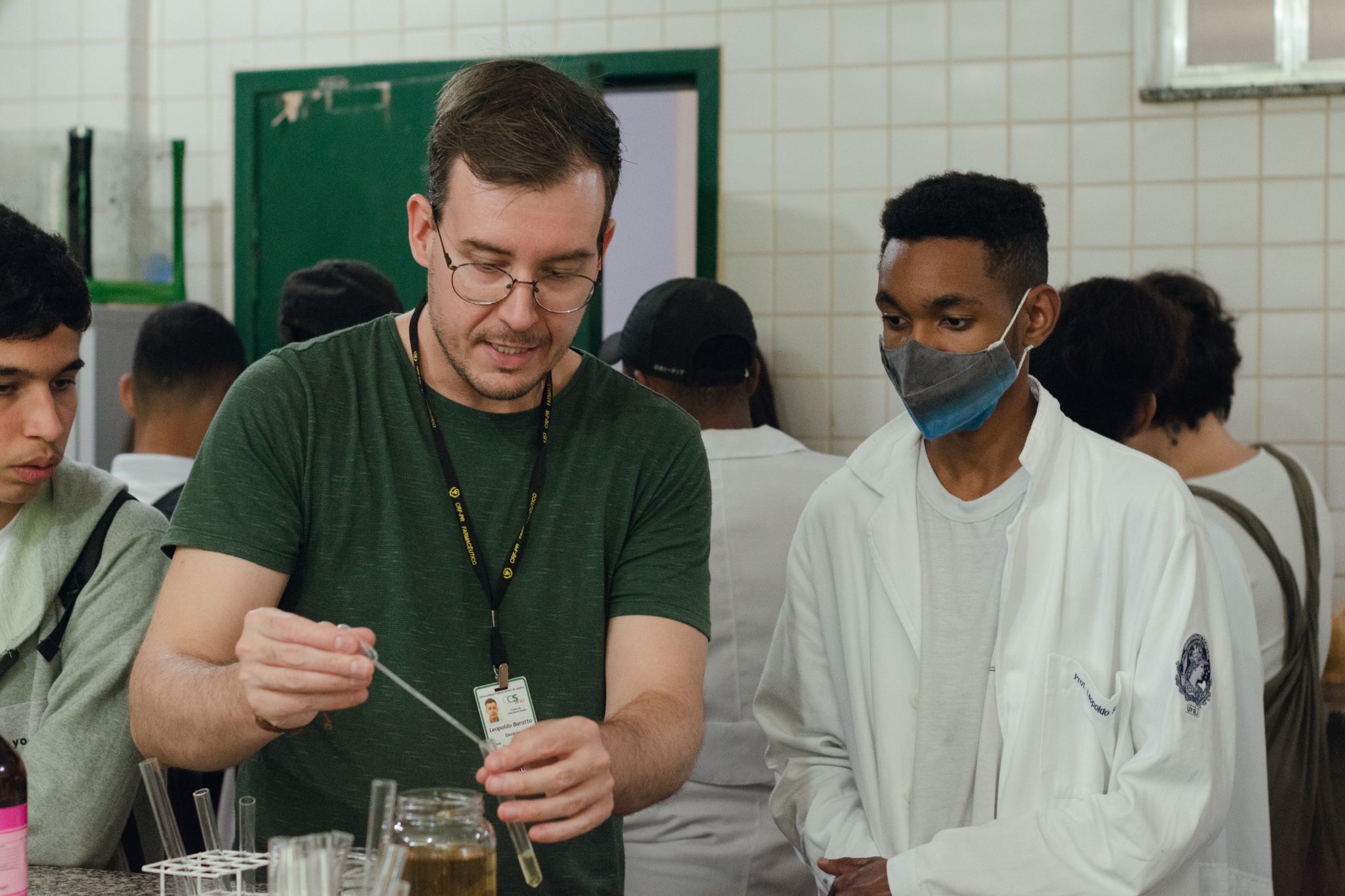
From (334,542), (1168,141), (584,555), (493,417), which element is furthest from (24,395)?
(1168,141)

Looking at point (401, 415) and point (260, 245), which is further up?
point (260, 245)

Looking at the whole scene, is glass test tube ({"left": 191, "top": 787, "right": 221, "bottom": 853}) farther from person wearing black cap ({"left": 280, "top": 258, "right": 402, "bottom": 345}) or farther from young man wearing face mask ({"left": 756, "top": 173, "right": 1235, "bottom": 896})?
person wearing black cap ({"left": 280, "top": 258, "right": 402, "bottom": 345})

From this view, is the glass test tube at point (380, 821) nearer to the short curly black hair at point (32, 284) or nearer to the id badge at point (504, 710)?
the id badge at point (504, 710)

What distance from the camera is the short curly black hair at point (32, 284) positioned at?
1.68 m

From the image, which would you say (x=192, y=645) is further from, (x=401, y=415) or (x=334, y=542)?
(x=401, y=415)

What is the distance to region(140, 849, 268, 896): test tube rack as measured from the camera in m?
1.25

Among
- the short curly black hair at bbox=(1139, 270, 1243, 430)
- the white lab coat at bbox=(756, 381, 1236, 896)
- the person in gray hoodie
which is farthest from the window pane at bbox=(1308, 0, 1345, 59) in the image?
the person in gray hoodie

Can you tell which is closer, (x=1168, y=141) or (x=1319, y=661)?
(x=1319, y=661)

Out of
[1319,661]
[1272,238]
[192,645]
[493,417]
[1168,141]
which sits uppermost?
[1168,141]

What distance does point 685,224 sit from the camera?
407cm

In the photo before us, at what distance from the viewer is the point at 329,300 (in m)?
3.06

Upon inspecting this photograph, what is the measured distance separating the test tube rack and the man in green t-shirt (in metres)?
0.13

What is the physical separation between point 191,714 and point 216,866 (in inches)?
6.9

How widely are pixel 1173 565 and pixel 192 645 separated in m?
1.24
